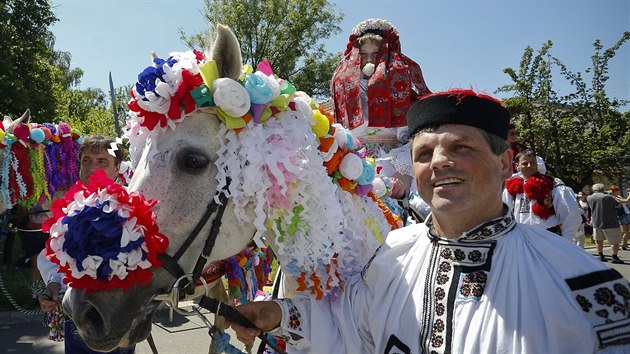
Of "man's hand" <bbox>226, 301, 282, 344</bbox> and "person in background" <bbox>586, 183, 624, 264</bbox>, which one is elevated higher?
"man's hand" <bbox>226, 301, 282, 344</bbox>

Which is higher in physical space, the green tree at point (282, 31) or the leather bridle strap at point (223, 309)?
the green tree at point (282, 31)

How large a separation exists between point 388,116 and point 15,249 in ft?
40.3

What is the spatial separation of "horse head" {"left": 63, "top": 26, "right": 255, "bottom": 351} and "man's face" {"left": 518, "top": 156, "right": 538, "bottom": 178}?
5246mm

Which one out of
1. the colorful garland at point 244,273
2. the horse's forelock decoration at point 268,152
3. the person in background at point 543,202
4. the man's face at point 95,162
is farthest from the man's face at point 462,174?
the person in background at point 543,202

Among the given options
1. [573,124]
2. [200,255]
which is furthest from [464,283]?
[573,124]

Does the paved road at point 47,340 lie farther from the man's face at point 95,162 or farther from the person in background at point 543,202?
the person in background at point 543,202

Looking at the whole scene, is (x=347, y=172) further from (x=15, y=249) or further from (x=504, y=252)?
(x=15, y=249)

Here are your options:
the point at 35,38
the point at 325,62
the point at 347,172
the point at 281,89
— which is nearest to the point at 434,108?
the point at 347,172

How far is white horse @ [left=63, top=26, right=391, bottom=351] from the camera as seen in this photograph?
1777 mm

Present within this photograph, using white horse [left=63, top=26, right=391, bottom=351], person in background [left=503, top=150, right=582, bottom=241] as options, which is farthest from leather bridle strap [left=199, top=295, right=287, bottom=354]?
person in background [left=503, top=150, right=582, bottom=241]

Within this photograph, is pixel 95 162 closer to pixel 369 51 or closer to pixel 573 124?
pixel 369 51

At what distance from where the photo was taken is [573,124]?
20.3 metres

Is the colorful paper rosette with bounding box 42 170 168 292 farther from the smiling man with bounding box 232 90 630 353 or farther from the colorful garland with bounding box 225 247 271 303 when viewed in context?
the colorful garland with bounding box 225 247 271 303

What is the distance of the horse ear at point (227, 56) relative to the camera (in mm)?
2035
